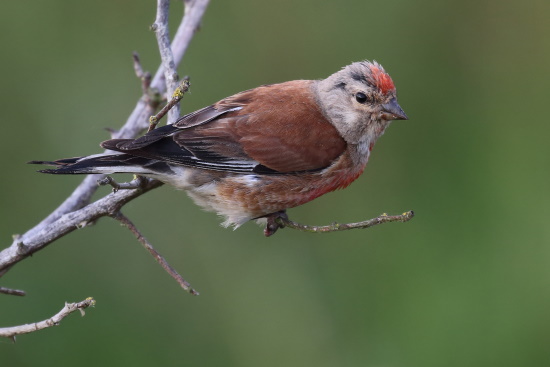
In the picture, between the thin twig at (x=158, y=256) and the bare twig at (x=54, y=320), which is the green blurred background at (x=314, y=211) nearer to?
the thin twig at (x=158, y=256)

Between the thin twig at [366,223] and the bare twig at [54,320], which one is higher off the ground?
the bare twig at [54,320]

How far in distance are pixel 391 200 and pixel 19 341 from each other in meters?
2.72

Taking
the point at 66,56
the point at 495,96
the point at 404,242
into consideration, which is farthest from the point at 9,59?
the point at 495,96

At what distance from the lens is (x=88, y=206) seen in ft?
12.4

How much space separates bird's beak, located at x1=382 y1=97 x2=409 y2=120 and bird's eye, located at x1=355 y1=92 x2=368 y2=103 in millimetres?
110

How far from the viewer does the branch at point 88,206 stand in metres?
3.65

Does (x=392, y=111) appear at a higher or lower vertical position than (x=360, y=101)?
lower

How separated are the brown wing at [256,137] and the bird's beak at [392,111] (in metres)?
0.29

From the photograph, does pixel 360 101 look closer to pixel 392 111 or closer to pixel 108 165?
pixel 392 111

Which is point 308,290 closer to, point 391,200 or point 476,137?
point 391,200

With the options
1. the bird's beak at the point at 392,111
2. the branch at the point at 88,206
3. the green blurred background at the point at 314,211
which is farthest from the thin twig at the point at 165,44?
the green blurred background at the point at 314,211

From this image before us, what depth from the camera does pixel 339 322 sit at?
18.8 ft

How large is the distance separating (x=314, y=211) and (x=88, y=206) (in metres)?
2.65

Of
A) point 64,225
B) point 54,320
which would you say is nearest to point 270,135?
point 64,225
